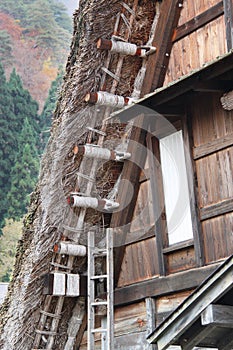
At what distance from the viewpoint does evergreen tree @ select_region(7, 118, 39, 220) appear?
21422 millimetres

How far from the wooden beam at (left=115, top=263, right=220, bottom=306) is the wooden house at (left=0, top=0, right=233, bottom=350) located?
11 mm

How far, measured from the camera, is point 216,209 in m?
5.15

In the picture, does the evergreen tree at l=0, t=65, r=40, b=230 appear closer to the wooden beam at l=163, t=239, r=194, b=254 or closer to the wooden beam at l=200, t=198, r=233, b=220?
the wooden beam at l=163, t=239, r=194, b=254

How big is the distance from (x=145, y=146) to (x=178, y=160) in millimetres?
539

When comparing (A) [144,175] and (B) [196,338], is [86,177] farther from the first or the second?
(B) [196,338]

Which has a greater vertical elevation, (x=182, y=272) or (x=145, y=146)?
(x=145, y=146)

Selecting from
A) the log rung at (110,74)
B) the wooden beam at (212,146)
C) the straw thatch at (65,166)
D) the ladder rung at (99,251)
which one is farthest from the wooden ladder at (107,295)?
the log rung at (110,74)

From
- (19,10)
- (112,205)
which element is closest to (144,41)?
(112,205)

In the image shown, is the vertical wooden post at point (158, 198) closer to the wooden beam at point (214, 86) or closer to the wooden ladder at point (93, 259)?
the wooden ladder at point (93, 259)

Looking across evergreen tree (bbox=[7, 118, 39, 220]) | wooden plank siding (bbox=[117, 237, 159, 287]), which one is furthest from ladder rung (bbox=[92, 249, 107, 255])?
evergreen tree (bbox=[7, 118, 39, 220])

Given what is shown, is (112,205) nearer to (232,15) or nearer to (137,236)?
(137,236)

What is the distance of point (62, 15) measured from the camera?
42312 mm

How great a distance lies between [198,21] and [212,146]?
1240 millimetres

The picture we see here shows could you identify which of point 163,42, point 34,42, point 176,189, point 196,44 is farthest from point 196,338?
point 34,42
